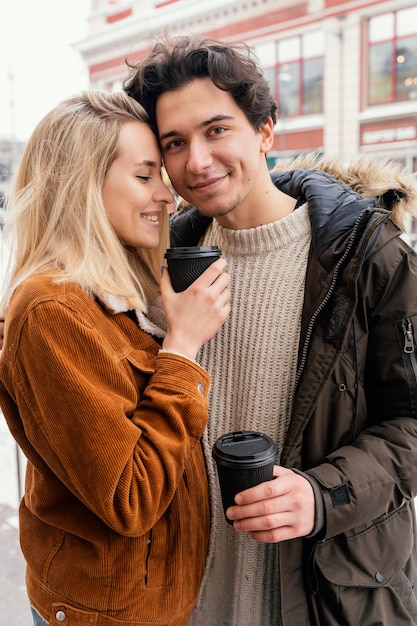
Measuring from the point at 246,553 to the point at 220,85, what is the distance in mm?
1058

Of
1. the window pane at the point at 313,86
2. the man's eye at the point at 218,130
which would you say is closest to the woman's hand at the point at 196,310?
the man's eye at the point at 218,130

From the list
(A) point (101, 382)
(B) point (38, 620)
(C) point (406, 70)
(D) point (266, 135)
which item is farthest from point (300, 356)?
(C) point (406, 70)

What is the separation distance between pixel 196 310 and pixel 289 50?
7.71 ft

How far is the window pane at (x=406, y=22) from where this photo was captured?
2428 mm

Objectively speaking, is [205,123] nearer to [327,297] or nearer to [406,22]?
[327,297]

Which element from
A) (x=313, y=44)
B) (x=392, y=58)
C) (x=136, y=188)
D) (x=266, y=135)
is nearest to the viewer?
(x=136, y=188)

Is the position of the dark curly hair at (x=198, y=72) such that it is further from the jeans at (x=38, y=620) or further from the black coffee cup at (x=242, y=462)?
the jeans at (x=38, y=620)

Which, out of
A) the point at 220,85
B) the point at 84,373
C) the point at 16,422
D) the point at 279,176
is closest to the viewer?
the point at 84,373

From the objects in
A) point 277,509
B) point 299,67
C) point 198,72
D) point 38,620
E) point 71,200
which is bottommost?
point 38,620

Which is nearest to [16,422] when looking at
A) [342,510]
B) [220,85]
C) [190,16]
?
[342,510]

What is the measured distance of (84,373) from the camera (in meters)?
0.87

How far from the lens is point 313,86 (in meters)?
2.88

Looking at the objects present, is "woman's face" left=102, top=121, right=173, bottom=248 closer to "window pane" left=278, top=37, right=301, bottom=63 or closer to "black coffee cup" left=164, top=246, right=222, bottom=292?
"black coffee cup" left=164, top=246, right=222, bottom=292

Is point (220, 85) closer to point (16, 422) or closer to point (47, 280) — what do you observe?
point (47, 280)
